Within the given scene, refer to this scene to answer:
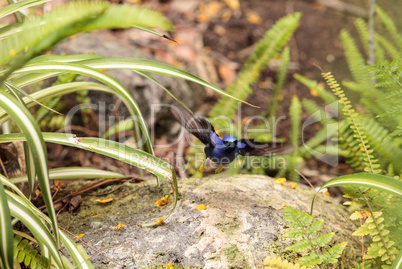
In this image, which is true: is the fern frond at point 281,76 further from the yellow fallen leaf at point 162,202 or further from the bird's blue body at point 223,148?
the yellow fallen leaf at point 162,202

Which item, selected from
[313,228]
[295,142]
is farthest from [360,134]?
[295,142]

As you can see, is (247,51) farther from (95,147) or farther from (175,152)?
(95,147)

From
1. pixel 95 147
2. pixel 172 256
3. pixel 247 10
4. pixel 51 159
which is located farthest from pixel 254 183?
pixel 247 10

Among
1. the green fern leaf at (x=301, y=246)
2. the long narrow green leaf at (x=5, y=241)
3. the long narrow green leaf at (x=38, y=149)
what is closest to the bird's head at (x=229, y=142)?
→ the green fern leaf at (x=301, y=246)

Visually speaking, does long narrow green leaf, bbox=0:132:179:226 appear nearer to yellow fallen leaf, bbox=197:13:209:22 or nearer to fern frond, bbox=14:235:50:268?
fern frond, bbox=14:235:50:268

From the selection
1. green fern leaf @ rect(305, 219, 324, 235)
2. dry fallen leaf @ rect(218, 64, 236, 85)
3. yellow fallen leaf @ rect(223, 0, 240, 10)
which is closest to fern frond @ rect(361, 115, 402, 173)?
green fern leaf @ rect(305, 219, 324, 235)

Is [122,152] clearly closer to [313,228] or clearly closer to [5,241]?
[5,241]
